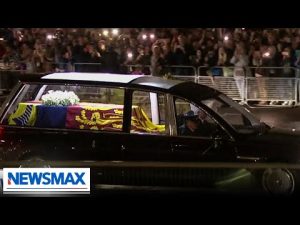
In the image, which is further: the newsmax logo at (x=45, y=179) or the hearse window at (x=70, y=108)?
the hearse window at (x=70, y=108)

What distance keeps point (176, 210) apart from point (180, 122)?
1.46 meters

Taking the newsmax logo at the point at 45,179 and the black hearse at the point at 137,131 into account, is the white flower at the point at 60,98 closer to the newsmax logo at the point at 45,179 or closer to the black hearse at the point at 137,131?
the black hearse at the point at 137,131

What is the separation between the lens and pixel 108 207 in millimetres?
6160

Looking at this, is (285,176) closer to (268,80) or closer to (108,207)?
(108,207)

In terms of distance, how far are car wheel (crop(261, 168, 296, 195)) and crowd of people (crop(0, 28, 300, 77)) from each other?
26.8ft

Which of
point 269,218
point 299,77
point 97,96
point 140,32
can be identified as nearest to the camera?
point 269,218

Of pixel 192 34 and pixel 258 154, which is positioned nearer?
pixel 258 154

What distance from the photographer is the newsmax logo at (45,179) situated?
22.2ft

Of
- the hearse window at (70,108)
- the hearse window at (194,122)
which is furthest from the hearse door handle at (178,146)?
the hearse window at (70,108)

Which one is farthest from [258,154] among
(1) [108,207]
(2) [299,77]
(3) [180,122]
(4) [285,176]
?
(2) [299,77]

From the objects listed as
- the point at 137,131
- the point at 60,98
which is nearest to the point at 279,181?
the point at 137,131

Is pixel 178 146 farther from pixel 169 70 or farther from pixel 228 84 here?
pixel 228 84

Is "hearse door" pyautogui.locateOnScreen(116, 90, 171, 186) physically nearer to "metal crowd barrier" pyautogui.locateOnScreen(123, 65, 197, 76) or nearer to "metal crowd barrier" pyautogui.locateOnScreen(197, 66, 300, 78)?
"metal crowd barrier" pyautogui.locateOnScreen(123, 65, 197, 76)

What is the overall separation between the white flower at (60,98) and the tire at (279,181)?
8.10ft
